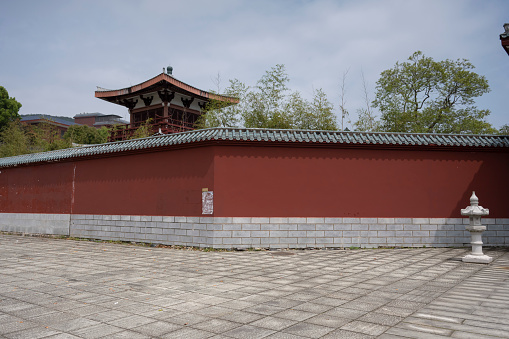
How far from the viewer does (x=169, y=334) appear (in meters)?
3.27

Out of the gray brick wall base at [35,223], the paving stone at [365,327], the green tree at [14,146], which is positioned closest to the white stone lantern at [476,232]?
the paving stone at [365,327]

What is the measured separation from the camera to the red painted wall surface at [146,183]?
9.12m

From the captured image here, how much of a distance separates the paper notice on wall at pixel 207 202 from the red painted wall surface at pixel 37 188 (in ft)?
17.3

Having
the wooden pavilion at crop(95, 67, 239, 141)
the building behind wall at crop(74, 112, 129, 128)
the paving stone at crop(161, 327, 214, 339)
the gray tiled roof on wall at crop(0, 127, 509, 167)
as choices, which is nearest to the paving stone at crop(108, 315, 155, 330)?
the paving stone at crop(161, 327, 214, 339)

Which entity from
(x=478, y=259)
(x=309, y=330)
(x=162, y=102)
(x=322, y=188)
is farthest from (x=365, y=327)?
(x=162, y=102)

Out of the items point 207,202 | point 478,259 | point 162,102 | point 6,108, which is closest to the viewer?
point 478,259

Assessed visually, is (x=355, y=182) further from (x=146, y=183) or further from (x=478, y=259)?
(x=146, y=183)

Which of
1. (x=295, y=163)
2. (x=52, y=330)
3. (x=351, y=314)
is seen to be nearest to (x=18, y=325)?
(x=52, y=330)

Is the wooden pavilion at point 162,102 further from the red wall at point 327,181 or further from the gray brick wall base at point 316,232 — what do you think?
the gray brick wall base at point 316,232

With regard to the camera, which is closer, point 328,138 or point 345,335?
point 345,335

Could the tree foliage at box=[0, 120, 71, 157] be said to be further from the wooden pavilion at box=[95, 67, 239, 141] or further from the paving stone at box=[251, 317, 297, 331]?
the paving stone at box=[251, 317, 297, 331]

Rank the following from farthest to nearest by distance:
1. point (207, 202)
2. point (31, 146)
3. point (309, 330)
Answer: point (31, 146), point (207, 202), point (309, 330)

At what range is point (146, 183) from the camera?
10.0m

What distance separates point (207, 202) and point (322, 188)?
2828 mm
